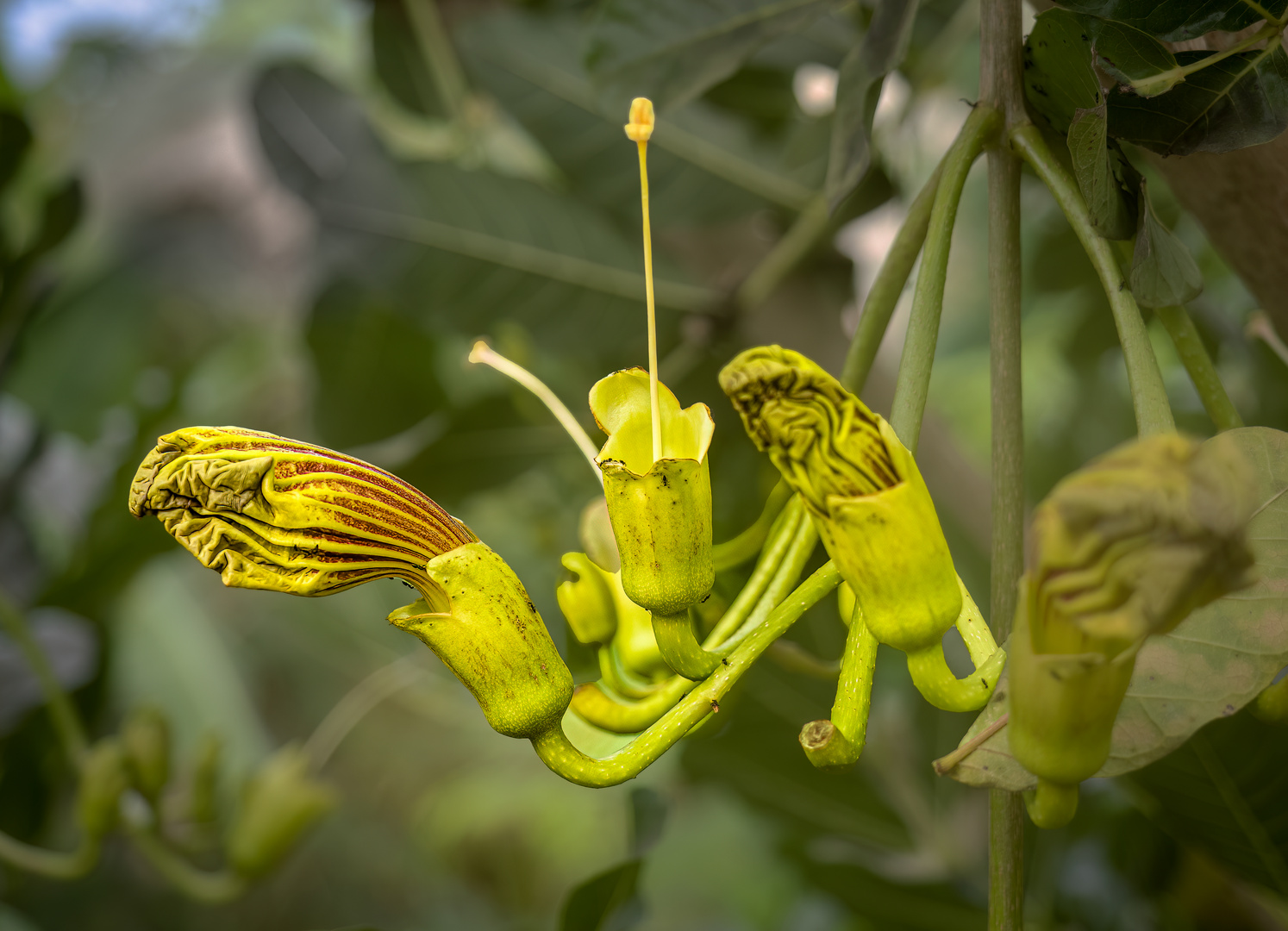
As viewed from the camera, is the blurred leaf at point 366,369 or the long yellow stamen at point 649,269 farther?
the blurred leaf at point 366,369

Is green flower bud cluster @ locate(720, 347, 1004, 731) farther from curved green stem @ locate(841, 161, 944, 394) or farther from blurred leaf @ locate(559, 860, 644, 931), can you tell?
blurred leaf @ locate(559, 860, 644, 931)

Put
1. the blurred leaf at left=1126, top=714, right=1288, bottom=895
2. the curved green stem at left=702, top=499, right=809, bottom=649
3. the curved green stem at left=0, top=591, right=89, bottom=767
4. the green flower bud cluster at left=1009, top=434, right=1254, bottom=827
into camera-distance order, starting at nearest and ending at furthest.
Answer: the green flower bud cluster at left=1009, top=434, right=1254, bottom=827, the curved green stem at left=702, top=499, right=809, bottom=649, the blurred leaf at left=1126, top=714, right=1288, bottom=895, the curved green stem at left=0, top=591, right=89, bottom=767

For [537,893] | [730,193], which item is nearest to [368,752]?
[537,893]

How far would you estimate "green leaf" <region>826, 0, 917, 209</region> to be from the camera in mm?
333

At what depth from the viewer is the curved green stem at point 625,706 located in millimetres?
295

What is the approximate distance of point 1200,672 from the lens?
0.25 m

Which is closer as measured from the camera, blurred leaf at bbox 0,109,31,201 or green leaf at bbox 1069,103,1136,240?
green leaf at bbox 1069,103,1136,240

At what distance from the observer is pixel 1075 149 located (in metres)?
0.27

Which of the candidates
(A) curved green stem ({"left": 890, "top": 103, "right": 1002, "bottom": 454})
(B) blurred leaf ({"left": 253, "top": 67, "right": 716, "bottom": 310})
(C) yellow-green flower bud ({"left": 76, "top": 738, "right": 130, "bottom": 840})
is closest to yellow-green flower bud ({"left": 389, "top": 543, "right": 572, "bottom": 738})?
(A) curved green stem ({"left": 890, "top": 103, "right": 1002, "bottom": 454})

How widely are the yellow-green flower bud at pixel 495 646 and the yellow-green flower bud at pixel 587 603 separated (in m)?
0.06

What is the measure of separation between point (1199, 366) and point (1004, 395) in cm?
6

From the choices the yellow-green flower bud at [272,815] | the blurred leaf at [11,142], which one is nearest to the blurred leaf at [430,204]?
the blurred leaf at [11,142]

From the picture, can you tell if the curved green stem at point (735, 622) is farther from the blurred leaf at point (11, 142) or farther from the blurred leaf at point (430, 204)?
the blurred leaf at point (11, 142)

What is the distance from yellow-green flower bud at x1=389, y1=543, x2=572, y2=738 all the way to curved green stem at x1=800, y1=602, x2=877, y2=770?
7 centimetres
